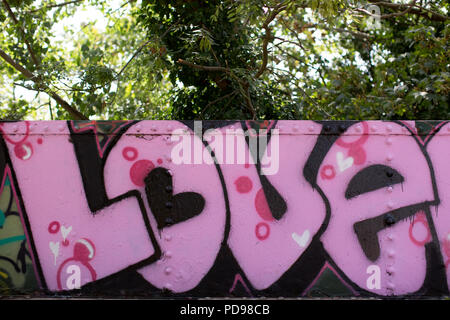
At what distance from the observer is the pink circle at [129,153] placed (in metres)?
2.98

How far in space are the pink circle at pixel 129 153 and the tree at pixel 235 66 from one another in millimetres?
2396

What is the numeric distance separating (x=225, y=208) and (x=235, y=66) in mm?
4208

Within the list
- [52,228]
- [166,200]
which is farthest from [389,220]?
[52,228]

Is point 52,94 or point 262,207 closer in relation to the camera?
point 262,207

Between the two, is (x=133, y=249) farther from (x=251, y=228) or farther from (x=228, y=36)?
(x=228, y=36)

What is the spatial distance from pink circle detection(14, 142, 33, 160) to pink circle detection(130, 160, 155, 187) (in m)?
0.63

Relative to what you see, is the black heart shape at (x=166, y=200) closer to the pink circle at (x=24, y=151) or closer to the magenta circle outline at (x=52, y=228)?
the magenta circle outline at (x=52, y=228)

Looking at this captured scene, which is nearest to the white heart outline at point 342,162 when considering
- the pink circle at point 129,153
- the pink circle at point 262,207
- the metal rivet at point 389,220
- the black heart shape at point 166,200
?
the metal rivet at point 389,220

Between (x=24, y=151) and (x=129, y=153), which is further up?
(x=24, y=151)

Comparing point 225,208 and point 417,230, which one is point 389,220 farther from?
point 225,208

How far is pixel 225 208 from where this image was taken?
294cm

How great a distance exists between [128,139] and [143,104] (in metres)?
6.28

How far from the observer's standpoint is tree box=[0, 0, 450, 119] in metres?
6.45
